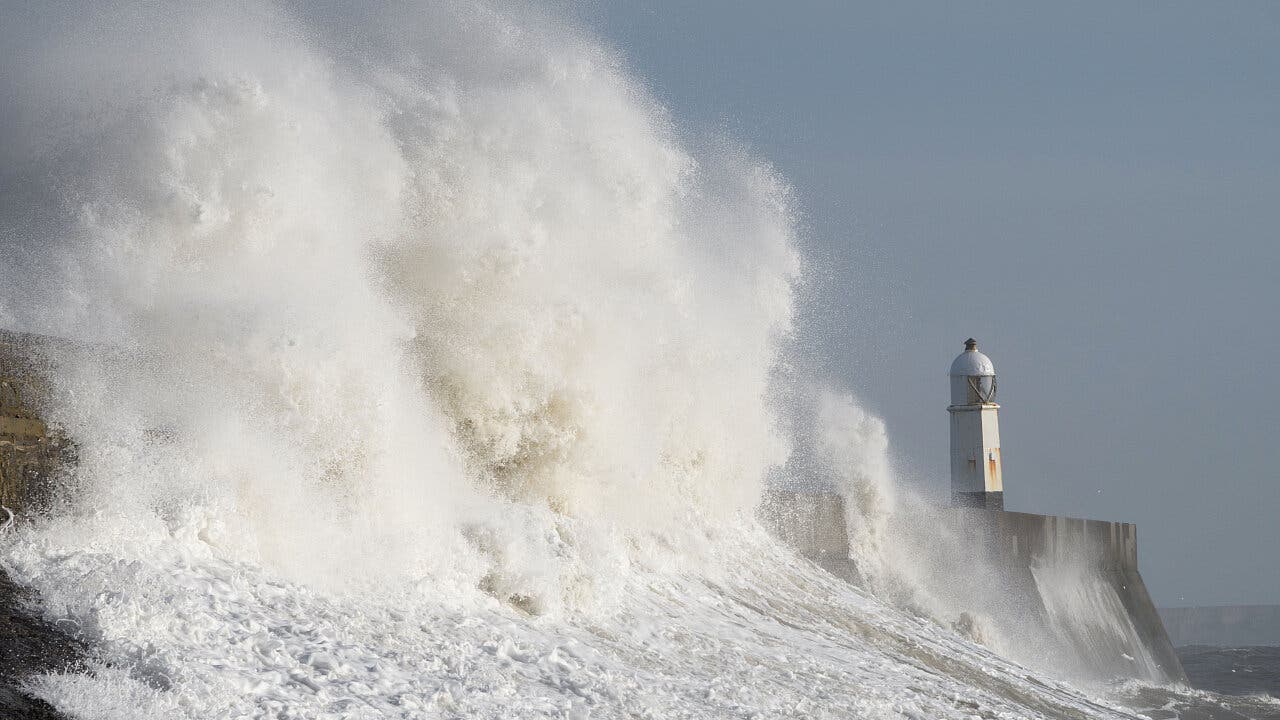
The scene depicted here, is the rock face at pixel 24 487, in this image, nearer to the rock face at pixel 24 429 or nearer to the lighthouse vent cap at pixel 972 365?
the rock face at pixel 24 429

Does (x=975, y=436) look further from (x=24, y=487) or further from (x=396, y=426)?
(x=24, y=487)

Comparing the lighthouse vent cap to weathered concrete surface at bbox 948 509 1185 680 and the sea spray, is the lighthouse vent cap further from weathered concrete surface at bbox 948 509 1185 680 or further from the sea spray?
the sea spray

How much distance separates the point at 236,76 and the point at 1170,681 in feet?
42.5

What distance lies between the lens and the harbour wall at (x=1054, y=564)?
9.86 metres

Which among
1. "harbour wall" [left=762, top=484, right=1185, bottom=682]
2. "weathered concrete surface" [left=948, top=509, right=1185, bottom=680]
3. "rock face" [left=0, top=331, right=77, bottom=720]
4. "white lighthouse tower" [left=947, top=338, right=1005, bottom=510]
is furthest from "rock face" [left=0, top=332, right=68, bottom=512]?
"white lighthouse tower" [left=947, top=338, right=1005, bottom=510]

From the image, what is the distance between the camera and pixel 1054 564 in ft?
45.0

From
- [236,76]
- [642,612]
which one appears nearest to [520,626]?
[642,612]

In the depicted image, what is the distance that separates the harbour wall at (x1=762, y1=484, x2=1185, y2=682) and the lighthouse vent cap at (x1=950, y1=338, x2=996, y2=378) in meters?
2.26

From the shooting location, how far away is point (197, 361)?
4.91 metres

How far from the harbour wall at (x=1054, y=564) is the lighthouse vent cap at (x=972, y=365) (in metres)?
2.26

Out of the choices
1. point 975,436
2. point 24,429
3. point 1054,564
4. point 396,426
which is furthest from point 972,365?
point 24,429

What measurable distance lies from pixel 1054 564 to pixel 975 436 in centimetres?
207

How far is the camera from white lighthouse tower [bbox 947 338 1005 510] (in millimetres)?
14898

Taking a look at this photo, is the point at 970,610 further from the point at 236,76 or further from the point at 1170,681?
the point at 236,76
